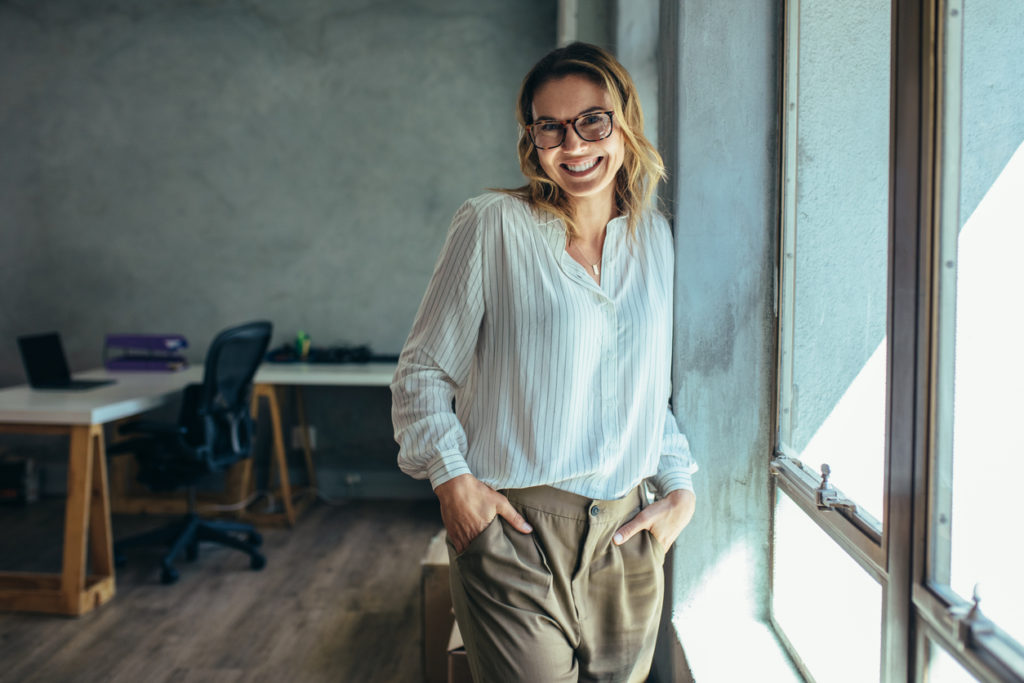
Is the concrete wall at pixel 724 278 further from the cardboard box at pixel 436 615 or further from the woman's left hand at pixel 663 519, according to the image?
the cardboard box at pixel 436 615

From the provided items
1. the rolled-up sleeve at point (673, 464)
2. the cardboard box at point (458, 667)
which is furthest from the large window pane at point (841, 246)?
the cardboard box at point (458, 667)

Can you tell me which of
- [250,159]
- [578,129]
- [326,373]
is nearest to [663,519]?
[578,129]

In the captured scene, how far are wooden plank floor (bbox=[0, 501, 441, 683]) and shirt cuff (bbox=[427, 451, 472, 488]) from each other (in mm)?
1495

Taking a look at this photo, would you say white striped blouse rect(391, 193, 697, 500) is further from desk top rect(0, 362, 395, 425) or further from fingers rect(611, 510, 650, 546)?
desk top rect(0, 362, 395, 425)

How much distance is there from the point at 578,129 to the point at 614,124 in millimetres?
63

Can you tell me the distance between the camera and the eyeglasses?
1212 mm

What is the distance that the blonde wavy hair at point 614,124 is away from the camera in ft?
4.01

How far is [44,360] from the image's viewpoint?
3627 millimetres

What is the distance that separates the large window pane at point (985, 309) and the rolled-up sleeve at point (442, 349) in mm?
679

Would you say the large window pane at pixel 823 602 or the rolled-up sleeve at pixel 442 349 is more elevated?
the rolled-up sleeve at pixel 442 349

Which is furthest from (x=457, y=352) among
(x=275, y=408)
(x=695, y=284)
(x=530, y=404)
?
(x=275, y=408)

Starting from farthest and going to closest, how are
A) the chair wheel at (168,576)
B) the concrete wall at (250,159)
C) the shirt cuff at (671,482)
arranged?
the concrete wall at (250,159), the chair wheel at (168,576), the shirt cuff at (671,482)

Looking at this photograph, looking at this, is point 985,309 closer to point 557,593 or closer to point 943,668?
point 943,668

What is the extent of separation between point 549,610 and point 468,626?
5.7 inches
